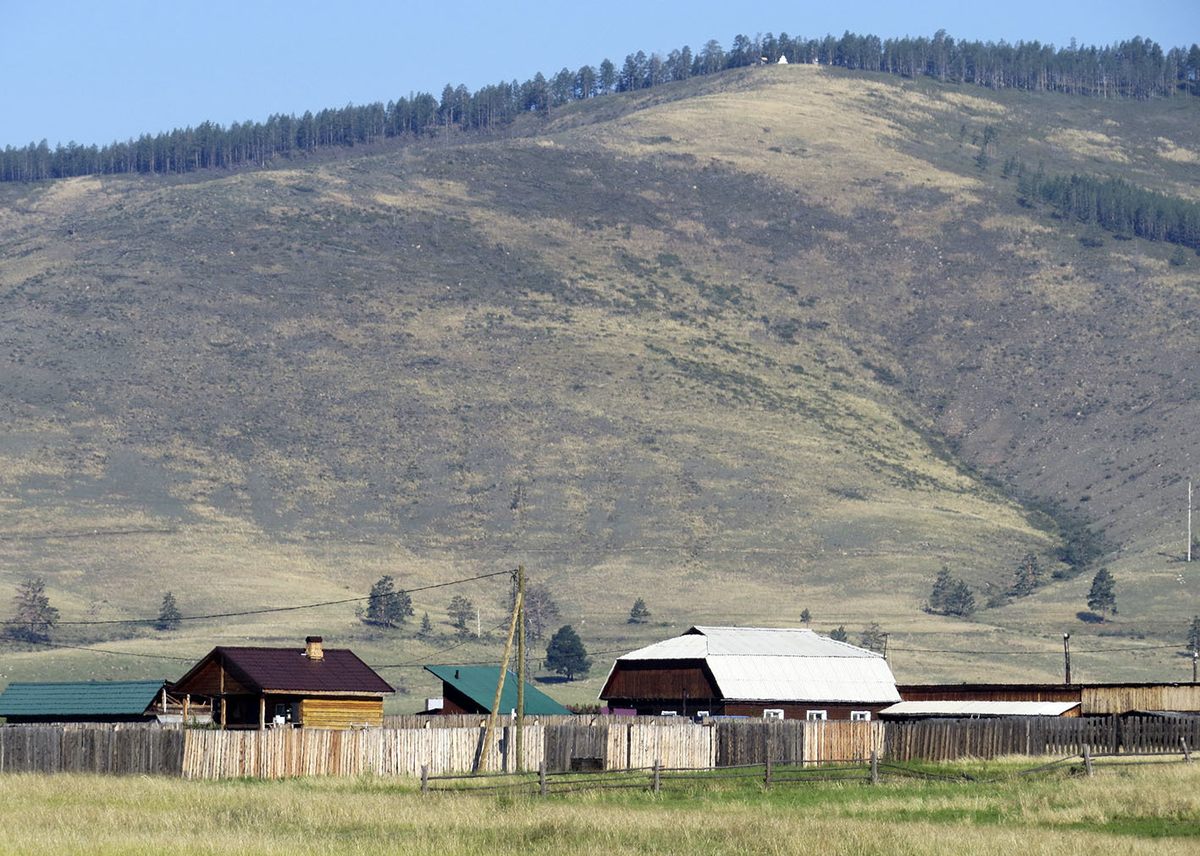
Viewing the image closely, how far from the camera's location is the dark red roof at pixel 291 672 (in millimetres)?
54969

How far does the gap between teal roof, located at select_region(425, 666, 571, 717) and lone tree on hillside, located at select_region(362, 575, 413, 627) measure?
51.4 m

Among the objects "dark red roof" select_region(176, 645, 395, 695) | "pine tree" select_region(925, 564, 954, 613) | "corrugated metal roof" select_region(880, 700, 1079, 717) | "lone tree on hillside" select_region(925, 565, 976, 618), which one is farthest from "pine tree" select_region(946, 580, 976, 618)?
"dark red roof" select_region(176, 645, 395, 695)

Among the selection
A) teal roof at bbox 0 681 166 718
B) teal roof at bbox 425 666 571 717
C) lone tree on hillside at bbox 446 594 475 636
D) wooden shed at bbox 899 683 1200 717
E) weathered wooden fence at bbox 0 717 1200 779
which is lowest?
lone tree on hillside at bbox 446 594 475 636

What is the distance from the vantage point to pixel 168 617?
11812 centimetres

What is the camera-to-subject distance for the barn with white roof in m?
67.4

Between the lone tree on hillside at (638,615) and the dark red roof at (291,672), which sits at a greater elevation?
the dark red roof at (291,672)

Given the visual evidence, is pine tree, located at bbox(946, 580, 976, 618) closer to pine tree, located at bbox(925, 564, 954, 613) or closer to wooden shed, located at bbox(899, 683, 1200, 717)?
pine tree, located at bbox(925, 564, 954, 613)

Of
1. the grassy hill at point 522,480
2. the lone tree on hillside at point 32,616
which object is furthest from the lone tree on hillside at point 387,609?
the lone tree on hillside at point 32,616

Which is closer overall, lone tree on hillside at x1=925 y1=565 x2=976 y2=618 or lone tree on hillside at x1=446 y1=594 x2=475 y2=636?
lone tree on hillside at x1=446 y1=594 x2=475 y2=636

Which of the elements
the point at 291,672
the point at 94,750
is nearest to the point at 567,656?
the point at 291,672

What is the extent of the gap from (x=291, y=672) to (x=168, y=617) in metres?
65.1

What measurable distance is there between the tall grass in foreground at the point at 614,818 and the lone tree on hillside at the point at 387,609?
81.1 metres

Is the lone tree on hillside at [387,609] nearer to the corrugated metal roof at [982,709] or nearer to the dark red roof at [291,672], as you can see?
the corrugated metal roof at [982,709]

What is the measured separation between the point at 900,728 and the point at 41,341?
148 m
